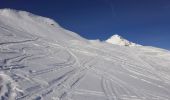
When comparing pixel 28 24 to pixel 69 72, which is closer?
pixel 69 72

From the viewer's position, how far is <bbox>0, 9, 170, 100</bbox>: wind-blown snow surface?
13496mm

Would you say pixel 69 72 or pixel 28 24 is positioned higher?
pixel 28 24

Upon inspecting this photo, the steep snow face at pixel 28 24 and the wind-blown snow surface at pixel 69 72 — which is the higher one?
the steep snow face at pixel 28 24

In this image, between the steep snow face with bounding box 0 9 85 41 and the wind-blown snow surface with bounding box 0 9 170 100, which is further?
the steep snow face with bounding box 0 9 85 41

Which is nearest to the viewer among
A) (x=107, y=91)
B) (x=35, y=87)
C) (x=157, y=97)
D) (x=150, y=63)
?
(x=35, y=87)

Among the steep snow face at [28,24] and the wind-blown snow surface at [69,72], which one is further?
the steep snow face at [28,24]

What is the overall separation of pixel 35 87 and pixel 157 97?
264 inches

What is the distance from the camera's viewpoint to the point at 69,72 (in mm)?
18641

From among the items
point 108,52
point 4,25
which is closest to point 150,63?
point 108,52

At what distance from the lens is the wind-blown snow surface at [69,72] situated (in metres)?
13.5

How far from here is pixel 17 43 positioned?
24609 mm

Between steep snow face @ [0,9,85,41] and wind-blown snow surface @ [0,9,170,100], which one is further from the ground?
steep snow face @ [0,9,85,41]

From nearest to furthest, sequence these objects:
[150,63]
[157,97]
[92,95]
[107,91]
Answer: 1. [92,95]
2. [107,91]
3. [157,97]
4. [150,63]

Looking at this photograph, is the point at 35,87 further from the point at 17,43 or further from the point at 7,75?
the point at 17,43
